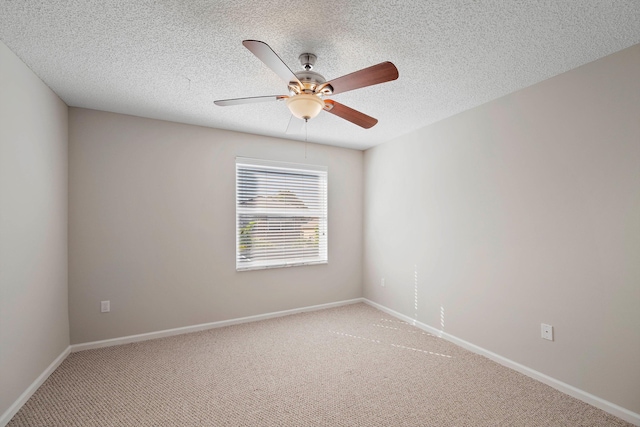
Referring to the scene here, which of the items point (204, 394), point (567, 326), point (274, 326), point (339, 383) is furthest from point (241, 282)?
point (567, 326)

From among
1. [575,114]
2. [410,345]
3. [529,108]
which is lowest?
[410,345]

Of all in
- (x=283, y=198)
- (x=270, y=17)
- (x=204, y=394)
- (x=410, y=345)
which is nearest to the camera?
(x=270, y=17)

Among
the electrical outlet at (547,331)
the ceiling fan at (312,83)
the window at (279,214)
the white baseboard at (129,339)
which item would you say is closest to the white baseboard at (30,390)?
→ the white baseboard at (129,339)

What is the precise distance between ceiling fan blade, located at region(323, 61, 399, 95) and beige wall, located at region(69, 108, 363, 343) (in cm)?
217

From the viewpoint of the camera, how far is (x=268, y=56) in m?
1.47

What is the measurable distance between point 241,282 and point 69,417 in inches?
74.5

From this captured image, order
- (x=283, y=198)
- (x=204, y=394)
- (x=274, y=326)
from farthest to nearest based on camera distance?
(x=283, y=198) → (x=274, y=326) → (x=204, y=394)

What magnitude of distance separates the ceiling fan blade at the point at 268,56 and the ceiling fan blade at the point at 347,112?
34 cm

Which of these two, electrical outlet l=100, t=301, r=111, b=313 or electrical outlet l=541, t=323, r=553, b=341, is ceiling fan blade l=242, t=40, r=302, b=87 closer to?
electrical outlet l=541, t=323, r=553, b=341

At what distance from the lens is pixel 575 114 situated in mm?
2141

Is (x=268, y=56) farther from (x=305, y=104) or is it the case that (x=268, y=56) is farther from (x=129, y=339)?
(x=129, y=339)

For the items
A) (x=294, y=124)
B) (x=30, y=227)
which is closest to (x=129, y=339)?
(x=30, y=227)

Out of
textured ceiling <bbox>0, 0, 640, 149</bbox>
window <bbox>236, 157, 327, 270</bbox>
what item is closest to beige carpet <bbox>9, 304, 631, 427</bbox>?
window <bbox>236, 157, 327, 270</bbox>

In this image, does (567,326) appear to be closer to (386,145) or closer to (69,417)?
(386,145)
